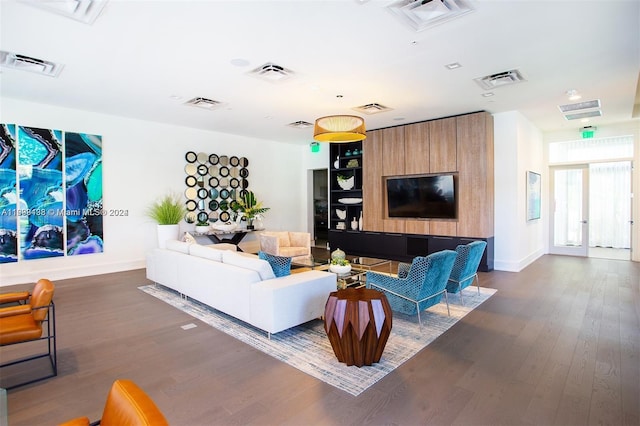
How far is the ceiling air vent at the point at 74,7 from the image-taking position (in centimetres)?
297

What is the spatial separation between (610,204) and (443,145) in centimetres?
540

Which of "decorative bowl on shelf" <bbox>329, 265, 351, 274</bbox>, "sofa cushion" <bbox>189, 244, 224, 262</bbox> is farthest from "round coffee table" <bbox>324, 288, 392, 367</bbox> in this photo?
"sofa cushion" <bbox>189, 244, 224, 262</bbox>

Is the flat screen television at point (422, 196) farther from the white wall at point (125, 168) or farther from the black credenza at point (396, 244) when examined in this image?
the white wall at point (125, 168)

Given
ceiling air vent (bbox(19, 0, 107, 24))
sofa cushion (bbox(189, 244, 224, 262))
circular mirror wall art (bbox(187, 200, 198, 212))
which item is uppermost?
ceiling air vent (bbox(19, 0, 107, 24))

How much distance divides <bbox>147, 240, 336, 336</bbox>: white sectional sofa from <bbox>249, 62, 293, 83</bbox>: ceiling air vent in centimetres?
232

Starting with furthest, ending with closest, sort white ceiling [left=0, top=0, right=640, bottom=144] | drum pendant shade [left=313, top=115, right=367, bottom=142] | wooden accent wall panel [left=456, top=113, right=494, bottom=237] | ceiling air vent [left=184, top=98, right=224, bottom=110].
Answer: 1. wooden accent wall panel [left=456, top=113, right=494, bottom=237]
2. ceiling air vent [left=184, top=98, right=224, bottom=110]
3. drum pendant shade [left=313, top=115, right=367, bottom=142]
4. white ceiling [left=0, top=0, right=640, bottom=144]

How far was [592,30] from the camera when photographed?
11.4ft

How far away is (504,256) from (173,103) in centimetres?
668

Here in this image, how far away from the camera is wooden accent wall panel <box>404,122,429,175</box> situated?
7.33 metres

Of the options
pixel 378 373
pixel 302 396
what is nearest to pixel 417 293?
pixel 378 373

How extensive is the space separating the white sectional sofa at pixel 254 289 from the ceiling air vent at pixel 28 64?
2.87 metres

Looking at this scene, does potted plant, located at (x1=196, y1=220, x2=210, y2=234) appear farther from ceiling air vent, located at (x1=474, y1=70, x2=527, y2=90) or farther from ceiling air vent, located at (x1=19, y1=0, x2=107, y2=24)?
ceiling air vent, located at (x1=474, y1=70, x2=527, y2=90)

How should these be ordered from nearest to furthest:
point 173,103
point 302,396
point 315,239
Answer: point 302,396
point 173,103
point 315,239

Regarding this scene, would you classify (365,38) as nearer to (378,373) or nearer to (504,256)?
(378,373)
